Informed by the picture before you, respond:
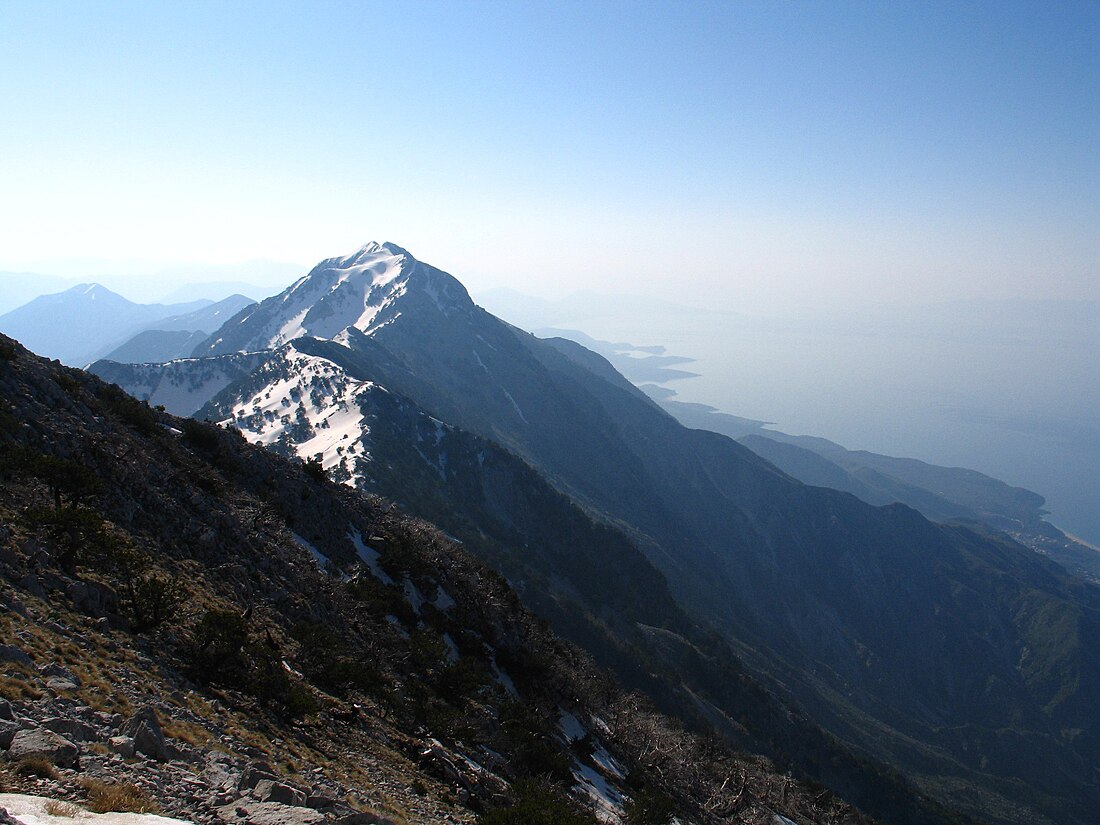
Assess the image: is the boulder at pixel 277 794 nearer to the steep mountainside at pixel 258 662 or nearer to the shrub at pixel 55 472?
the steep mountainside at pixel 258 662

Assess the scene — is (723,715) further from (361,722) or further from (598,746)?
(361,722)

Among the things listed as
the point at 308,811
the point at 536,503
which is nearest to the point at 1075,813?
the point at 536,503

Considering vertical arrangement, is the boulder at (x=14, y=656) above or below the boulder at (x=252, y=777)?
above

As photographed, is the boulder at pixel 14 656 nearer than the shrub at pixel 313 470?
Yes

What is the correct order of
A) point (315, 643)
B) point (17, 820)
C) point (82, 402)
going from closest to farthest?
point (17, 820) → point (315, 643) → point (82, 402)

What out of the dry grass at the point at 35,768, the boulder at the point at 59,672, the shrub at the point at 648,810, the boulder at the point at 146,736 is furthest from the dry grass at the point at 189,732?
the shrub at the point at 648,810

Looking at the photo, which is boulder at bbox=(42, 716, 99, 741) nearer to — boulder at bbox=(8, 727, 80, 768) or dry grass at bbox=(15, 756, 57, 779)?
boulder at bbox=(8, 727, 80, 768)

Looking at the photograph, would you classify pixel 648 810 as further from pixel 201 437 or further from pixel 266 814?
pixel 201 437
